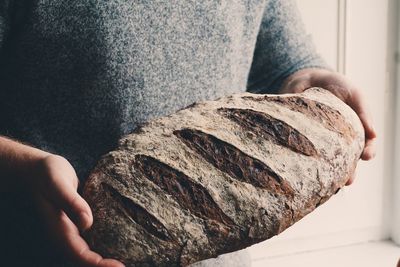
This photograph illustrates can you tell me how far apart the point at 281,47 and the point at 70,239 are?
629 millimetres

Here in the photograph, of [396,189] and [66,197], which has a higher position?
[66,197]

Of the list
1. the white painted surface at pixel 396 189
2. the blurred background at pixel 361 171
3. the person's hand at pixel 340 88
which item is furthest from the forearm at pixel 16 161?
the white painted surface at pixel 396 189

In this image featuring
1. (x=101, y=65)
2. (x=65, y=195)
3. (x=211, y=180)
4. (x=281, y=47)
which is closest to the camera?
(x=65, y=195)

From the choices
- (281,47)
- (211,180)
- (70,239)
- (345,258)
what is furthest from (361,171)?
(70,239)

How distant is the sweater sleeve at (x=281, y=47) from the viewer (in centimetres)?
110

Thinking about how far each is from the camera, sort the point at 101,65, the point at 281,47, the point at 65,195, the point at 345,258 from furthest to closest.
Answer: the point at 345,258 → the point at 281,47 → the point at 101,65 → the point at 65,195

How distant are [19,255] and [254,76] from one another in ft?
1.99

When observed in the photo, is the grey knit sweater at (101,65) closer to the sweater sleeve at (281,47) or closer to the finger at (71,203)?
the sweater sleeve at (281,47)

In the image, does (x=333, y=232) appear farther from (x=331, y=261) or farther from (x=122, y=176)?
(x=122, y=176)

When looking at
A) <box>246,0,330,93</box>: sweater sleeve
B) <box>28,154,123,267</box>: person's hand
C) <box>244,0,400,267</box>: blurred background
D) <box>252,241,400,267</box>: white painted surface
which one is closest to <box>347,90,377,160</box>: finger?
<box>246,0,330,93</box>: sweater sleeve

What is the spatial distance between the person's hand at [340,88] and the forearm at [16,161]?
20.8 inches

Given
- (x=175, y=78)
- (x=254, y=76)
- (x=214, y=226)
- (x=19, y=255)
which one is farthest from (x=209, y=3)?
(x=19, y=255)

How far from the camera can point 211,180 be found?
0.75 metres

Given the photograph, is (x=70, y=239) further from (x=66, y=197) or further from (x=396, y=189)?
(x=396, y=189)
